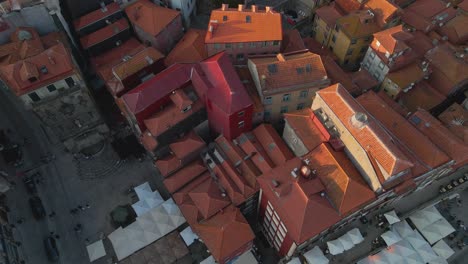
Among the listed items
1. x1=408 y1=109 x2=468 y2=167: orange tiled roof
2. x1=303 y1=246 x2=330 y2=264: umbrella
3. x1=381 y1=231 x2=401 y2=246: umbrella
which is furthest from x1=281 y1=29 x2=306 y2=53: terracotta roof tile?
x1=303 y1=246 x2=330 y2=264: umbrella

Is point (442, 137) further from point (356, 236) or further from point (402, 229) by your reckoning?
point (356, 236)

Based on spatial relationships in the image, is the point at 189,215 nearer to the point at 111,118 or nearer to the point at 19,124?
the point at 111,118

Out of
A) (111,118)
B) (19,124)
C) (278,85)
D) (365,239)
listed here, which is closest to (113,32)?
(111,118)

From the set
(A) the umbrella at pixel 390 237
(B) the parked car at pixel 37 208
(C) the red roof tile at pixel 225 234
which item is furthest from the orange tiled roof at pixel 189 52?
(A) the umbrella at pixel 390 237

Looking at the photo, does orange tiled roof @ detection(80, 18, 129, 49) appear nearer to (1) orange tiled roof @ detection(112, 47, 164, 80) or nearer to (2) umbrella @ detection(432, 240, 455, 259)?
(1) orange tiled roof @ detection(112, 47, 164, 80)

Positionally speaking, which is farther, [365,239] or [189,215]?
[365,239]

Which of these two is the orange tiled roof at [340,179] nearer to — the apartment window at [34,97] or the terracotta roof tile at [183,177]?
the terracotta roof tile at [183,177]
